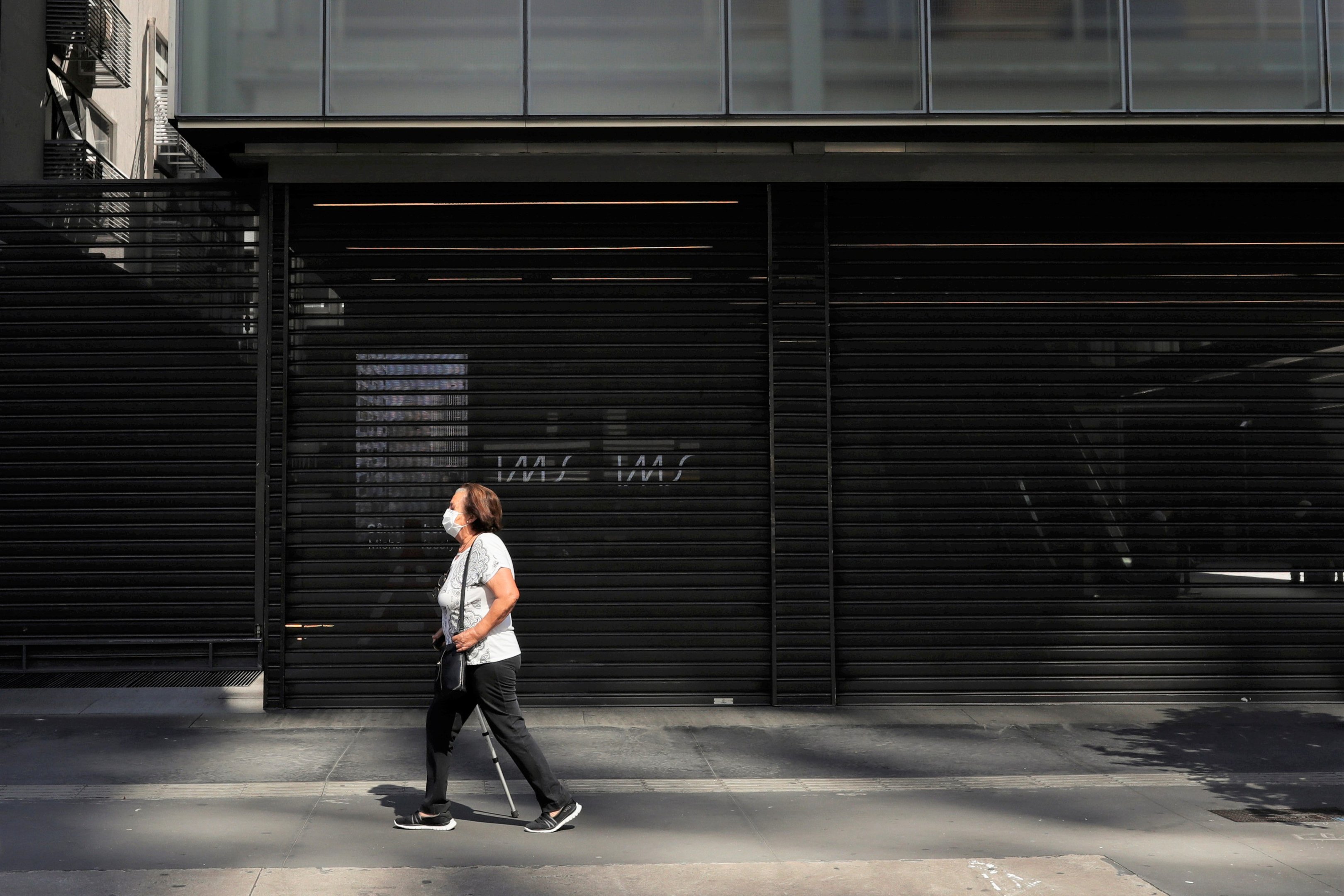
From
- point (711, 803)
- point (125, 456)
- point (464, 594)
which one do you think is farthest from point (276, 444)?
point (711, 803)

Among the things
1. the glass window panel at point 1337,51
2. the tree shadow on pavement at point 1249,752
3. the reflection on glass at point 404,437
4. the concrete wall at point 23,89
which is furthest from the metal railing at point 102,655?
the glass window panel at point 1337,51

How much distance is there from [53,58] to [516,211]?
10615 millimetres

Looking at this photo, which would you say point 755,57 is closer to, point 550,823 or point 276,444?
point 276,444

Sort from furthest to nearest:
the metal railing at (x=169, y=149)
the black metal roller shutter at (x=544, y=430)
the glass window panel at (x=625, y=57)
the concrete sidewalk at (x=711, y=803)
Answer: the metal railing at (x=169, y=149)
the black metal roller shutter at (x=544, y=430)
the glass window panel at (x=625, y=57)
the concrete sidewalk at (x=711, y=803)

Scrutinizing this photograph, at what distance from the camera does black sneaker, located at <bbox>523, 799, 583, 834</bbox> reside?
616 cm

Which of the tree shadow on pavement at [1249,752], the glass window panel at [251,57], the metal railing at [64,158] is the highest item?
the metal railing at [64,158]

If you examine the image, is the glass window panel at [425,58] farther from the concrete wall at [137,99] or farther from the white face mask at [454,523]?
the concrete wall at [137,99]

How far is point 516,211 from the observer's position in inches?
391

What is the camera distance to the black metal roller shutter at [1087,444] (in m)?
9.93

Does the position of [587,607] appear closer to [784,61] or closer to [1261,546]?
[784,61]

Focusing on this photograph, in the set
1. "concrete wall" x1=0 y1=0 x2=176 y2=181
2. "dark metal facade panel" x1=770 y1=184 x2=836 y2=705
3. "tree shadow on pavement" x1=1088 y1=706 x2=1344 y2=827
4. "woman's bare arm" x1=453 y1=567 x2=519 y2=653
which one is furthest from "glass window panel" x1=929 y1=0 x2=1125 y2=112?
"concrete wall" x1=0 y1=0 x2=176 y2=181

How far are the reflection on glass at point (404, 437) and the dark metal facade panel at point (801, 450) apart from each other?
2644mm

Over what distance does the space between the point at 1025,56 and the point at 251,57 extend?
6005 millimetres

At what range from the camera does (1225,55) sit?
934cm
